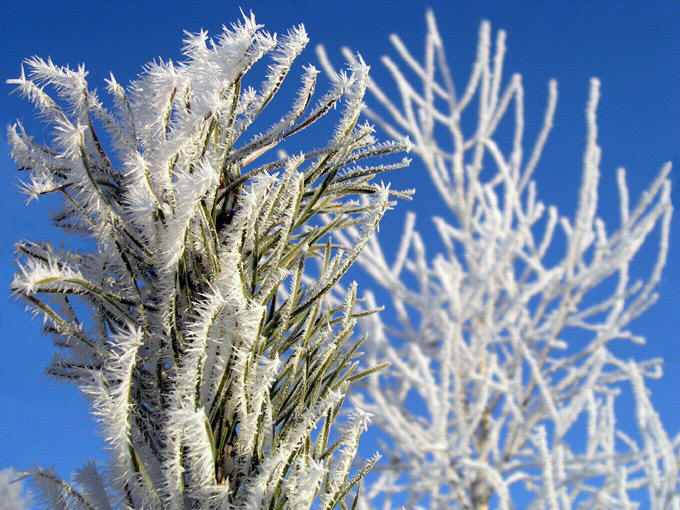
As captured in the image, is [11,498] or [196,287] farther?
[11,498]

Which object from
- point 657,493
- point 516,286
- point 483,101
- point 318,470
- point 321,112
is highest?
point 483,101

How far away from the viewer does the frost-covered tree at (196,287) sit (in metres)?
0.58

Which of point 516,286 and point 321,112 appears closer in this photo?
point 321,112

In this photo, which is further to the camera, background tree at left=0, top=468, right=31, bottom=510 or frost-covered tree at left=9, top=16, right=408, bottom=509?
background tree at left=0, top=468, right=31, bottom=510

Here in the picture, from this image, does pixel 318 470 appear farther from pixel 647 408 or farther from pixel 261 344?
pixel 647 408

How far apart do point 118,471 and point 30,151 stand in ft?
1.63

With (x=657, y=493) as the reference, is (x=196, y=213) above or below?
above

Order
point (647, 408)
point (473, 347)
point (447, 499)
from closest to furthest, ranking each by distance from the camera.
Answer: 1. point (647, 408)
2. point (447, 499)
3. point (473, 347)

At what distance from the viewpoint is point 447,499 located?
256 cm

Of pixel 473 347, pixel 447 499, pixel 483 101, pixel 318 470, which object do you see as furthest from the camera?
pixel 483 101

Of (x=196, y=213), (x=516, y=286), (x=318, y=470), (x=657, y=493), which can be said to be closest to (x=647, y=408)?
(x=657, y=493)

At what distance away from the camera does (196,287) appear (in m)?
0.72

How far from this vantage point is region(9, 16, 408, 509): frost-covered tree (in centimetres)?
58

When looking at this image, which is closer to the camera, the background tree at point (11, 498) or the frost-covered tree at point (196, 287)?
the frost-covered tree at point (196, 287)
